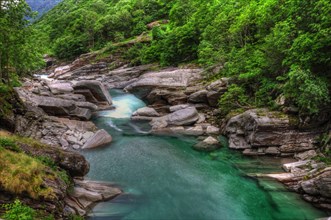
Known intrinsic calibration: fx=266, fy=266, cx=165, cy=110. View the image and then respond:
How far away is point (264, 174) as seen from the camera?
20.0 meters

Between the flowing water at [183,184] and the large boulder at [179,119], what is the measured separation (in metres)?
2.81

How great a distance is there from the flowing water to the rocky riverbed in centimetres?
124

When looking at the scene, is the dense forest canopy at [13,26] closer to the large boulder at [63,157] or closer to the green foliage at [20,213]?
the large boulder at [63,157]

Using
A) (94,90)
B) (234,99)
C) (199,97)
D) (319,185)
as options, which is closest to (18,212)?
(319,185)

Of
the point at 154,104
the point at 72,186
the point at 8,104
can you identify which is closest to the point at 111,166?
the point at 72,186

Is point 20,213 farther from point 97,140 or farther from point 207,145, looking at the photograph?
point 207,145

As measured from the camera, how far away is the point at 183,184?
62.4ft

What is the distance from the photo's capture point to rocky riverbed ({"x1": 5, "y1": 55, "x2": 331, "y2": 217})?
1902 centimetres

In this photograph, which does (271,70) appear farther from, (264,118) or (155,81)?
(155,81)

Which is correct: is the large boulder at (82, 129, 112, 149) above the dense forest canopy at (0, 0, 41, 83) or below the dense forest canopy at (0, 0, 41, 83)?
below

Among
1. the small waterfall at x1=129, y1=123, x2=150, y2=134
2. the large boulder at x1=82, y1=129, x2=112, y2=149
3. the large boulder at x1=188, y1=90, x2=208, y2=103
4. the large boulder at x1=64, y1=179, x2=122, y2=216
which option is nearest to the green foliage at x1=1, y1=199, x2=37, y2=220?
the large boulder at x1=64, y1=179, x2=122, y2=216

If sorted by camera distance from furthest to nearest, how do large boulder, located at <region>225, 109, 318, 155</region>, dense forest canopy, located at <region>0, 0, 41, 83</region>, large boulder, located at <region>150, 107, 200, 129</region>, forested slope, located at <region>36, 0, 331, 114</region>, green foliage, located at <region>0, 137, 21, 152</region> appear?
large boulder, located at <region>150, 107, 200, 129</region> < dense forest canopy, located at <region>0, 0, 41, 83</region> < large boulder, located at <region>225, 109, 318, 155</region> < forested slope, located at <region>36, 0, 331, 114</region> < green foliage, located at <region>0, 137, 21, 152</region>

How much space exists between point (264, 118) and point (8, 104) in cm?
2248

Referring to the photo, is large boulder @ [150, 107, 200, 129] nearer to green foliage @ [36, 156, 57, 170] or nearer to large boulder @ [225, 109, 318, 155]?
large boulder @ [225, 109, 318, 155]
